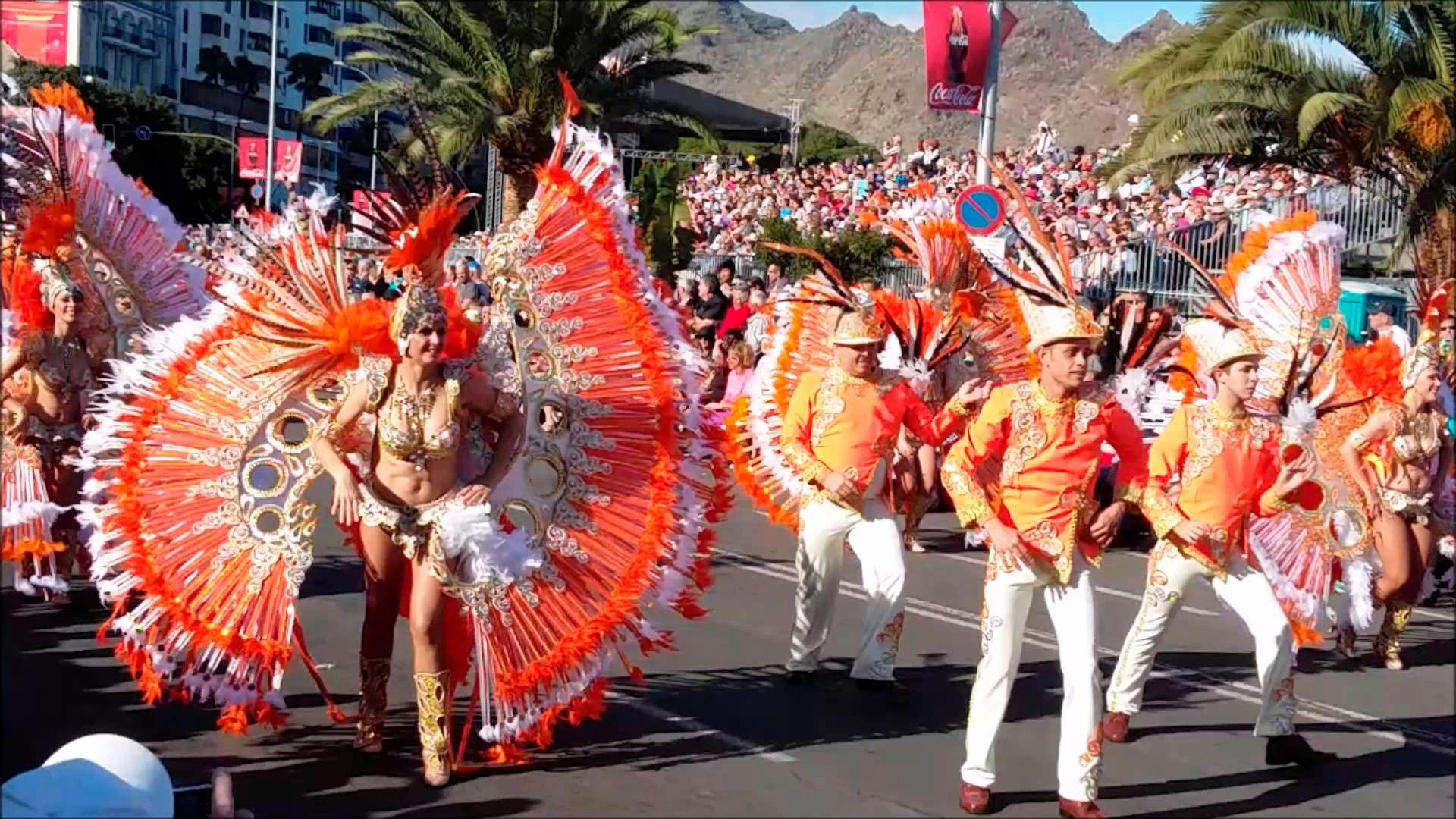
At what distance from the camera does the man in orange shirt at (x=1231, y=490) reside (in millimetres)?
6781

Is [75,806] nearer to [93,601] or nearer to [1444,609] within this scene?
[93,601]

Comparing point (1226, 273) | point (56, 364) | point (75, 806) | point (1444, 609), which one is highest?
point (1226, 273)

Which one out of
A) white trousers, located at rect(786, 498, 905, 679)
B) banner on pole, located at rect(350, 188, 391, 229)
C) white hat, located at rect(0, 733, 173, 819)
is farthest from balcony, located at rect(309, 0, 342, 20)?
white hat, located at rect(0, 733, 173, 819)

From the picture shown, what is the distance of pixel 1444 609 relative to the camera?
1138cm

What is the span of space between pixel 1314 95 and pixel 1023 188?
859 cm

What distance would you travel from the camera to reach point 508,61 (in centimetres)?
2556

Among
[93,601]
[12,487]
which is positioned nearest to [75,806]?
[12,487]

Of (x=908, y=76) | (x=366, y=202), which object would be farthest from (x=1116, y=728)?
(x=908, y=76)

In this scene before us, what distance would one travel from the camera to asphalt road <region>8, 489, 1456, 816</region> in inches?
248

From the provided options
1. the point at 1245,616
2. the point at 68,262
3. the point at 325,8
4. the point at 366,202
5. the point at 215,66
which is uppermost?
the point at 325,8

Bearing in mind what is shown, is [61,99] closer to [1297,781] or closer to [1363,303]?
[1297,781]

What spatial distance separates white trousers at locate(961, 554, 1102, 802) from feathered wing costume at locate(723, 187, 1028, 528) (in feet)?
6.98

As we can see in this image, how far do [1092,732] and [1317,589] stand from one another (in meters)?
2.65

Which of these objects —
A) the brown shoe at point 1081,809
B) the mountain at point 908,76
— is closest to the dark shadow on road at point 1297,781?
the brown shoe at point 1081,809
